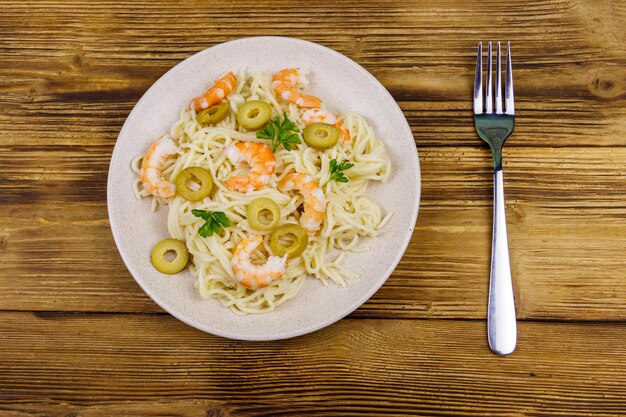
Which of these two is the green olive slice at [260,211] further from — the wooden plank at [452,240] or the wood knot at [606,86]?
the wood knot at [606,86]

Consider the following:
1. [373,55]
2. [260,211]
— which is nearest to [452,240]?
[260,211]

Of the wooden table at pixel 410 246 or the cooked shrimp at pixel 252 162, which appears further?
the wooden table at pixel 410 246

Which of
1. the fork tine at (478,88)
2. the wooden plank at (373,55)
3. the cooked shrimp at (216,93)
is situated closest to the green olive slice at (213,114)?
the cooked shrimp at (216,93)

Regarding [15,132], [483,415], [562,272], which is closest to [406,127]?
[562,272]

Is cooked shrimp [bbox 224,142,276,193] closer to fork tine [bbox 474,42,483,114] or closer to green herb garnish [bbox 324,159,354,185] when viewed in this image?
green herb garnish [bbox 324,159,354,185]

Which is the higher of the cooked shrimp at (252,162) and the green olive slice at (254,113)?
the green olive slice at (254,113)

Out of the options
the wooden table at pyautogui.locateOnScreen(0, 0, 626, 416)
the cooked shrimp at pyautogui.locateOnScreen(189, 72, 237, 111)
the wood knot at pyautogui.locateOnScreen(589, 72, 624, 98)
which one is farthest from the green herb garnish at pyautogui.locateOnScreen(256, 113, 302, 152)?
the wood knot at pyautogui.locateOnScreen(589, 72, 624, 98)

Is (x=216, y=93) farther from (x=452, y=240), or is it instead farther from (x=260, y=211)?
(x=452, y=240)
